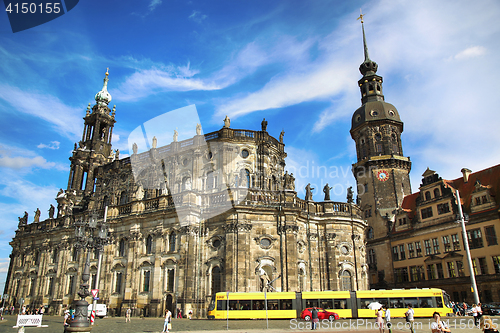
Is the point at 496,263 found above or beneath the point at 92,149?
beneath

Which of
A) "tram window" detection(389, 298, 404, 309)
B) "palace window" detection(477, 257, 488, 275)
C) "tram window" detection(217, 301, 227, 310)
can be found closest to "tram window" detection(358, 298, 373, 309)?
"tram window" detection(389, 298, 404, 309)

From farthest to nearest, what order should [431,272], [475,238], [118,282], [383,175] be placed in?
[383,175] → [431,272] → [475,238] → [118,282]

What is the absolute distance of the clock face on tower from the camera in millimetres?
60250

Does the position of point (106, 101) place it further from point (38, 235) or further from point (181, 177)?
point (181, 177)

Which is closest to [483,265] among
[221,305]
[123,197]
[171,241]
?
[221,305]

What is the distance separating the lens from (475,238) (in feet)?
141

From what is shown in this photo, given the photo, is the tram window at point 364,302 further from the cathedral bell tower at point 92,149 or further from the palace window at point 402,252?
the cathedral bell tower at point 92,149

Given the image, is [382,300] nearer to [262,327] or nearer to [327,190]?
[262,327]

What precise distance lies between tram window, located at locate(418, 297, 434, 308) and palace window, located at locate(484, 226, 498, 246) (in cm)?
1817

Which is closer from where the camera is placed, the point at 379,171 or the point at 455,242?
the point at 455,242

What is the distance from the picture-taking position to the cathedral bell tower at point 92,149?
58.7 m

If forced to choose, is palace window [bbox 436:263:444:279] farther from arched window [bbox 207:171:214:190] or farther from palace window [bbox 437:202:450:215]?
arched window [bbox 207:171:214:190]

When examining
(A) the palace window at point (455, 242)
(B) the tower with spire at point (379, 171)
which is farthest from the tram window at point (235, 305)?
(B) the tower with spire at point (379, 171)

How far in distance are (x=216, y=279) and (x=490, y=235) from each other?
3197 cm
